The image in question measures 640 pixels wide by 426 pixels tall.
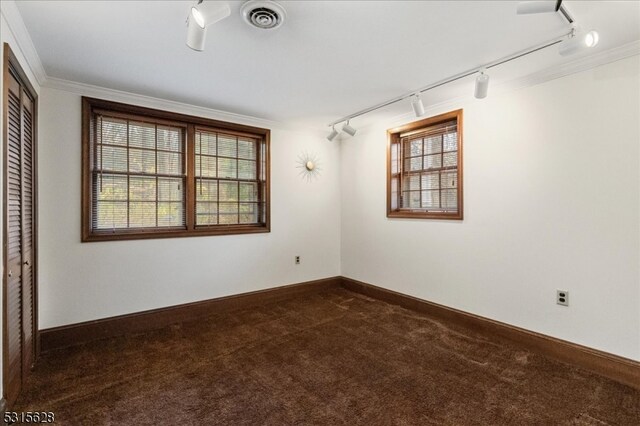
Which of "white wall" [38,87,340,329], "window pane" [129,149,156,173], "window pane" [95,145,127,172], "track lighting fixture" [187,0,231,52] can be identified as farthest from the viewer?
"window pane" [129,149,156,173]

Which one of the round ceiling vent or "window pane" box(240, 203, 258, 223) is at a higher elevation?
the round ceiling vent

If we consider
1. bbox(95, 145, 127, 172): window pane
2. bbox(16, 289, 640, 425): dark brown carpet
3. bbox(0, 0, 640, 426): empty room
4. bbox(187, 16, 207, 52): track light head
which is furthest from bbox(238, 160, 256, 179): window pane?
bbox(187, 16, 207, 52): track light head

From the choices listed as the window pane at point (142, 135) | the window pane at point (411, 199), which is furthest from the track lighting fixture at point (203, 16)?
the window pane at point (411, 199)

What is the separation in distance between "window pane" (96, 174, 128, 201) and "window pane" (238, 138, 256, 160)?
4.48 ft

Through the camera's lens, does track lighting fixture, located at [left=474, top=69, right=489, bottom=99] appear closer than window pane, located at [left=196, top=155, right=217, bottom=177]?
Yes

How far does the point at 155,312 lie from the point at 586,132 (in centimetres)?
427

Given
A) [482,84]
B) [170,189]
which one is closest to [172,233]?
[170,189]

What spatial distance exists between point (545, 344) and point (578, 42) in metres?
2.32

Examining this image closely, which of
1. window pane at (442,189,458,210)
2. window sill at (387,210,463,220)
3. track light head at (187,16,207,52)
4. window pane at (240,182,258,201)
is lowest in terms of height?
window sill at (387,210,463,220)

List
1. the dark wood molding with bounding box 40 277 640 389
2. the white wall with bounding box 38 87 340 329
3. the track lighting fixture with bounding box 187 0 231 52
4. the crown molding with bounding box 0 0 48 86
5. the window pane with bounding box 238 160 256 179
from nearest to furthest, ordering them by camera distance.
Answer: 1. the track lighting fixture with bounding box 187 0 231 52
2. the crown molding with bounding box 0 0 48 86
3. the dark wood molding with bounding box 40 277 640 389
4. the white wall with bounding box 38 87 340 329
5. the window pane with bounding box 238 160 256 179

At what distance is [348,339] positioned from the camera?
303cm

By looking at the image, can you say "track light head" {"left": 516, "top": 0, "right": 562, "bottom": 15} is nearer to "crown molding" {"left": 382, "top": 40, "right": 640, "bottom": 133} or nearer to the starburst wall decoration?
"crown molding" {"left": 382, "top": 40, "right": 640, "bottom": 133}

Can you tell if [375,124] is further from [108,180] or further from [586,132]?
[108,180]

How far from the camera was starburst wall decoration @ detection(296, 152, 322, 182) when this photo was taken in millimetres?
4543
